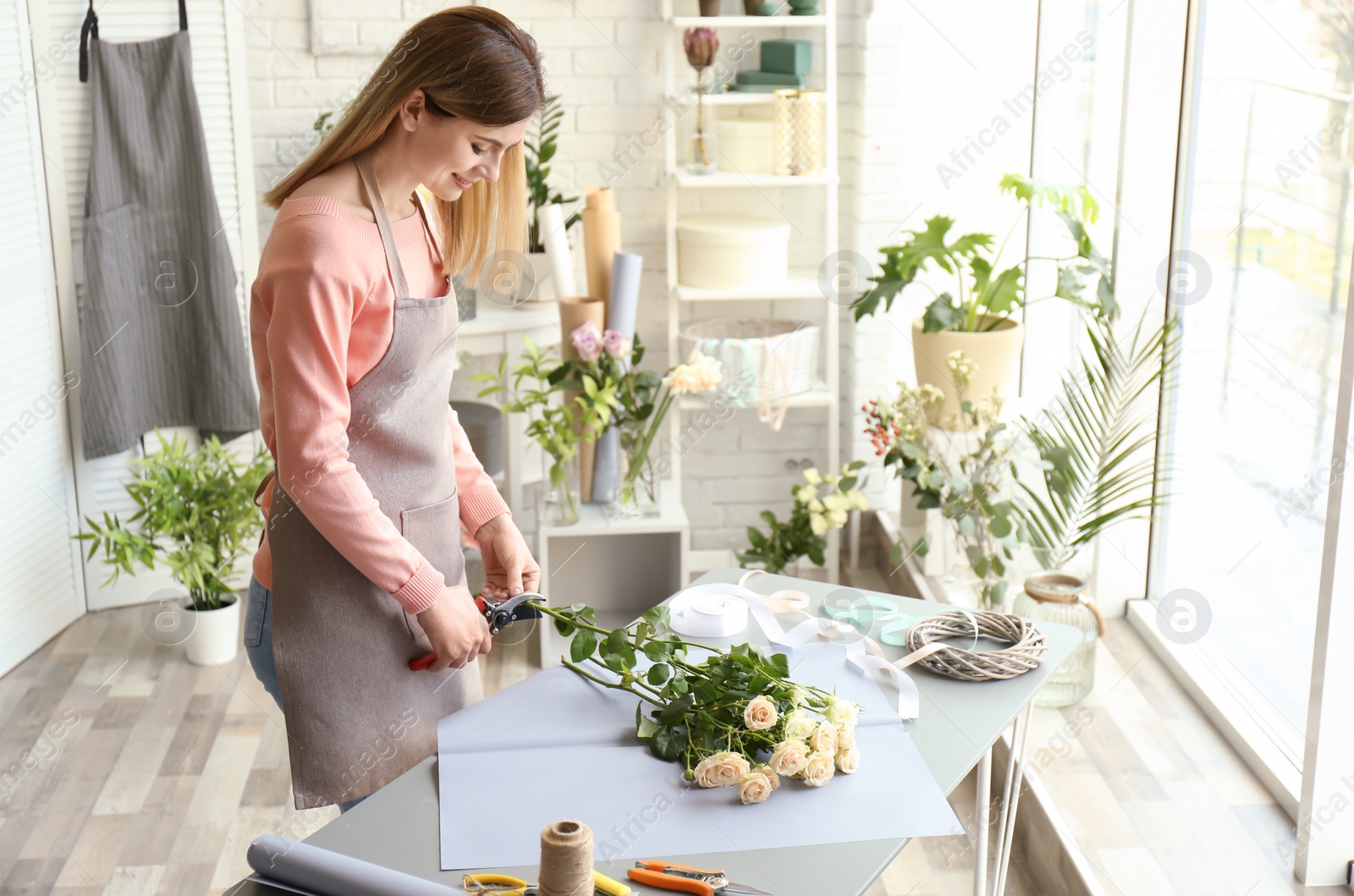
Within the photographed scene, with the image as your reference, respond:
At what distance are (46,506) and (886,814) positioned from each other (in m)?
2.87

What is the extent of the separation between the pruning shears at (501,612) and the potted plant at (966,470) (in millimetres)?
1409

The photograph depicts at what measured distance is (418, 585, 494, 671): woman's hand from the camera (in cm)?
144

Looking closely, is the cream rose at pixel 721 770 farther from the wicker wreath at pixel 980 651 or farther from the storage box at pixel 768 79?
the storage box at pixel 768 79

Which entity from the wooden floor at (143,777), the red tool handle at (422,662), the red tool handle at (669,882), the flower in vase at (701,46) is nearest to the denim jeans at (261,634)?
the red tool handle at (422,662)

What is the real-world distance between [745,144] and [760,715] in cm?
249

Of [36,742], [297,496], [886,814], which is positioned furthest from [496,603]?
[36,742]

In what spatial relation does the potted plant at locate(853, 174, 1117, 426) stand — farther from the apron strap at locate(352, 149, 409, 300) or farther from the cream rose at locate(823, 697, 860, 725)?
the apron strap at locate(352, 149, 409, 300)

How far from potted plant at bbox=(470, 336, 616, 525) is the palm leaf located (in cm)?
102

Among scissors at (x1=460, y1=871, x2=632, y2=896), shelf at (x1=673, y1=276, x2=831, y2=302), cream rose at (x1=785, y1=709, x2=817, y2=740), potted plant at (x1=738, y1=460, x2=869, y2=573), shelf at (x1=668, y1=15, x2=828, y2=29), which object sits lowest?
potted plant at (x1=738, y1=460, x2=869, y2=573)

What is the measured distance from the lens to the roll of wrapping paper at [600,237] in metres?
3.28

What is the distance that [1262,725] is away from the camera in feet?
8.16

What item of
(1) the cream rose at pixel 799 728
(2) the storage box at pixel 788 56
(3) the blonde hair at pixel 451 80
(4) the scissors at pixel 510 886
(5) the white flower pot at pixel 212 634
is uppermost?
(2) the storage box at pixel 788 56

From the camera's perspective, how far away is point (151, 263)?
3.39m

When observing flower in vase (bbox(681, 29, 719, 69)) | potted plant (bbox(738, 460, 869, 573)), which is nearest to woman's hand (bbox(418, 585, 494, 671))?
potted plant (bbox(738, 460, 869, 573))
